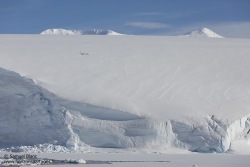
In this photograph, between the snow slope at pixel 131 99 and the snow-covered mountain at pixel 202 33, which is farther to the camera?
the snow-covered mountain at pixel 202 33

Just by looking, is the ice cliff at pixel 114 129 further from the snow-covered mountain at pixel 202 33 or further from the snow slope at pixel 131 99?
the snow-covered mountain at pixel 202 33

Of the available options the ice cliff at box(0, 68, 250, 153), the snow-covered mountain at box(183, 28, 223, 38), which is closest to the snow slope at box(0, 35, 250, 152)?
the ice cliff at box(0, 68, 250, 153)

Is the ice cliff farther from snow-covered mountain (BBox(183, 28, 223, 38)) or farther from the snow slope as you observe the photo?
snow-covered mountain (BBox(183, 28, 223, 38))

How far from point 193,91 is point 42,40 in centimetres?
1042

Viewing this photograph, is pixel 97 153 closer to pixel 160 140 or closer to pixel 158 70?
pixel 160 140

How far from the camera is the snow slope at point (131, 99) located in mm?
21250

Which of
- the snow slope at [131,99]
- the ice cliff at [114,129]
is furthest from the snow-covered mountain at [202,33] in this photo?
the ice cliff at [114,129]

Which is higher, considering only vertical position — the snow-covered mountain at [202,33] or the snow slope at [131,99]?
the snow-covered mountain at [202,33]

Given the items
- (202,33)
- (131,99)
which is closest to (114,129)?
(131,99)

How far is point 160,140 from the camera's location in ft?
69.7

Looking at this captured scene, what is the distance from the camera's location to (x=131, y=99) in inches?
871

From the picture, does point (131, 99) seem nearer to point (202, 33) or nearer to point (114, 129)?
point (114, 129)

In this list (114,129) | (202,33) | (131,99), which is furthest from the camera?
(202,33)

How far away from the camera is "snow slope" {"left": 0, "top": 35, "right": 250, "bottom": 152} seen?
69.7 feet
